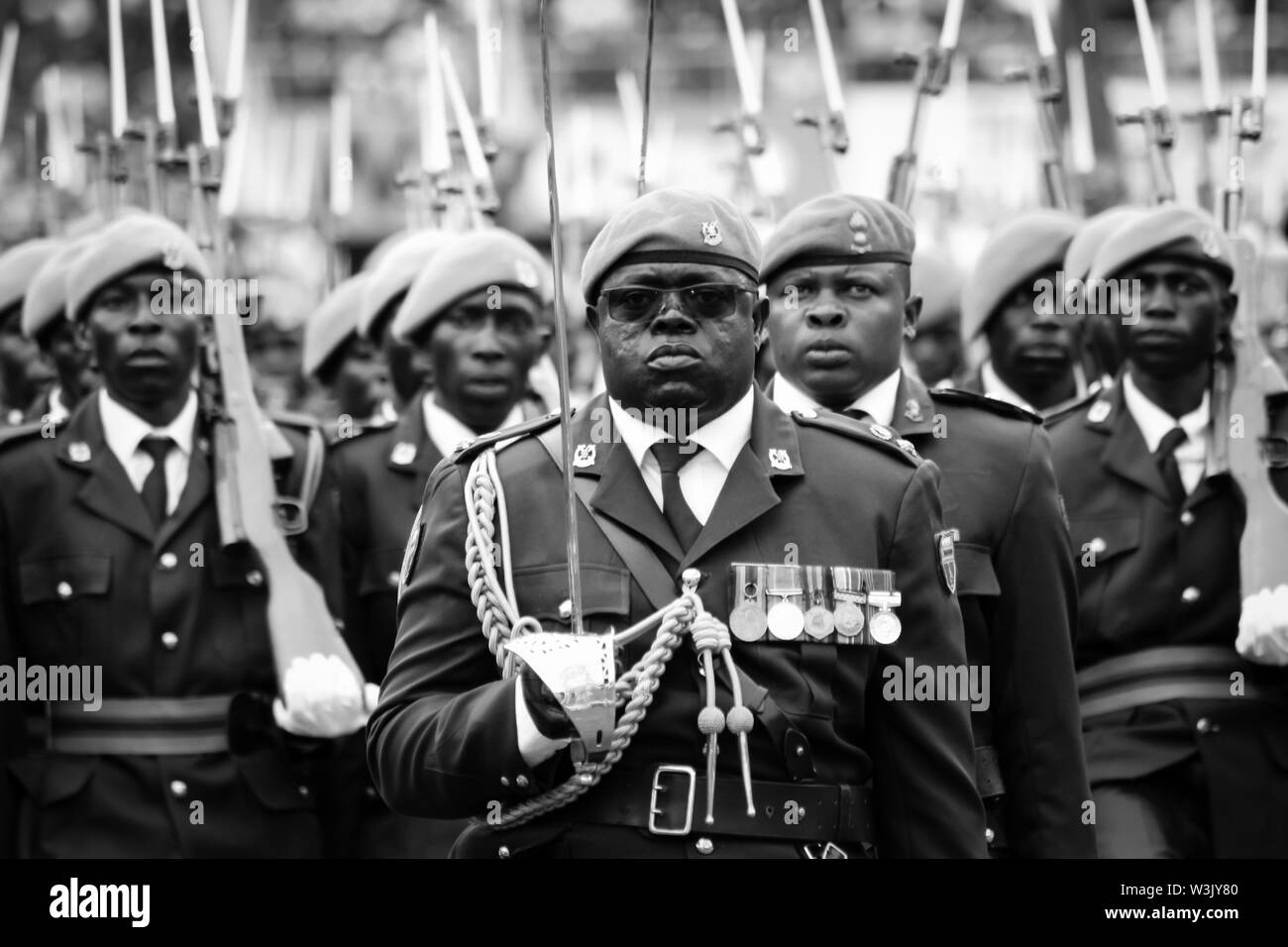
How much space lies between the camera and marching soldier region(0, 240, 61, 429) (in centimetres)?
1067

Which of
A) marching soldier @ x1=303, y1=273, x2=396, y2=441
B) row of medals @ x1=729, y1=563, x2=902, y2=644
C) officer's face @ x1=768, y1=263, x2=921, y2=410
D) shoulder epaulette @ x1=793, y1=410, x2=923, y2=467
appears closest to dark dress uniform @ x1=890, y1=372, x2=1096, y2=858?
officer's face @ x1=768, y1=263, x2=921, y2=410

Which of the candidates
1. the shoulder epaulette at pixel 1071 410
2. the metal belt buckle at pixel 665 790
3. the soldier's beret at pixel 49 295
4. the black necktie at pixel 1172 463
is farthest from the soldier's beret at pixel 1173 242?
the soldier's beret at pixel 49 295

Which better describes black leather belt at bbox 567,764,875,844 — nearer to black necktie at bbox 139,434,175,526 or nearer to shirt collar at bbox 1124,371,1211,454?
black necktie at bbox 139,434,175,526

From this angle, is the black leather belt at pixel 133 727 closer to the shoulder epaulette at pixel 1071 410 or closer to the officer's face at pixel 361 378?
the shoulder epaulette at pixel 1071 410

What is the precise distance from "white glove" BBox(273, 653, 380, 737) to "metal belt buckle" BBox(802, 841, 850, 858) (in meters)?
2.61

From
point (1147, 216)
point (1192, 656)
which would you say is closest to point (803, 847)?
point (1192, 656)

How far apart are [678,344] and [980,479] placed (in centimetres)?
171

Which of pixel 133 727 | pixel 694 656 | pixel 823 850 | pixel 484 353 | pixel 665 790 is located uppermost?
pixel 484 353

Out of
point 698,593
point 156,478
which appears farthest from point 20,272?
point 698,593

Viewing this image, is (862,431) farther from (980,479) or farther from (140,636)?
(140,636)

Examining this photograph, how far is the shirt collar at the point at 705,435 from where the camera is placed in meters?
5.18

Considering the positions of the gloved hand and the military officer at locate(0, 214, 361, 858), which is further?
the military officer at locate(0, 214, 361, 858)

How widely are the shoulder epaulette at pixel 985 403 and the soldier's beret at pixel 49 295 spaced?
12.5 ft

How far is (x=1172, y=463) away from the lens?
308 inches
